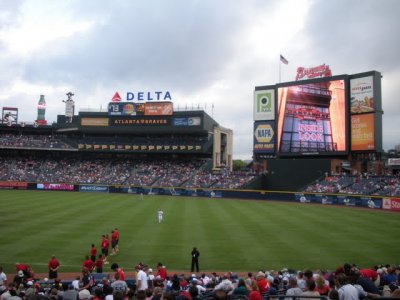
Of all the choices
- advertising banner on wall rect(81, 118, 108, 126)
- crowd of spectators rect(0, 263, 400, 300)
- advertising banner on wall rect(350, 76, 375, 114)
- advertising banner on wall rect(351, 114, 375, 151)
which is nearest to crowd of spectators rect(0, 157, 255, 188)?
advertising banner on wall rect(81, 118, 108, 126)

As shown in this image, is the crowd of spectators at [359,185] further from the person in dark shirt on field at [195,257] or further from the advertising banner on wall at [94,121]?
the advertising banner on wall at [94,121]

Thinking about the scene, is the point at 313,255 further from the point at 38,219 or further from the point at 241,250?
the point at 38,219

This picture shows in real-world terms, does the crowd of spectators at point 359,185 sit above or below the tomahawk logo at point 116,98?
below

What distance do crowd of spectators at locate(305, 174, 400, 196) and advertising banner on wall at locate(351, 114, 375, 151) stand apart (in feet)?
14.7

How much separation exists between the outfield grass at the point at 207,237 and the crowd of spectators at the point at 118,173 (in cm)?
2742

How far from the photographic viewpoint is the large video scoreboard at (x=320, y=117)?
178 feet

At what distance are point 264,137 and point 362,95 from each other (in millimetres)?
16819

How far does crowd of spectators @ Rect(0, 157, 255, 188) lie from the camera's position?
231ft

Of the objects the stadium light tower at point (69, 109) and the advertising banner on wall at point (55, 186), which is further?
the stadium light tower at point (69, 109)

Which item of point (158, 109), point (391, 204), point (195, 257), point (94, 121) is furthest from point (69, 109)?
point (195, 257)

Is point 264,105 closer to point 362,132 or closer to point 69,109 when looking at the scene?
point 362,132

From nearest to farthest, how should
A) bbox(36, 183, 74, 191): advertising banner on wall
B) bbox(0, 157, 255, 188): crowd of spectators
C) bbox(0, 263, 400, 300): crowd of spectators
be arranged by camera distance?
bbox(0, 263, 400, 300): crowd of spectators → bbox(36, 183, 74, 191): advertising banner on wall → bbox(0, 157, 255, 188): crowd of spectators

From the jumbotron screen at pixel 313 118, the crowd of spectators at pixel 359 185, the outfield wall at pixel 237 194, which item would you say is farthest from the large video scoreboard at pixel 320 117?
the outfield wall at pixel 237 194

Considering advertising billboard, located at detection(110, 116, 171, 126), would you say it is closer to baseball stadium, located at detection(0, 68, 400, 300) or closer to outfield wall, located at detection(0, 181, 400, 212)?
baseball stadium, located at detection(0, 68, 400, 300)
